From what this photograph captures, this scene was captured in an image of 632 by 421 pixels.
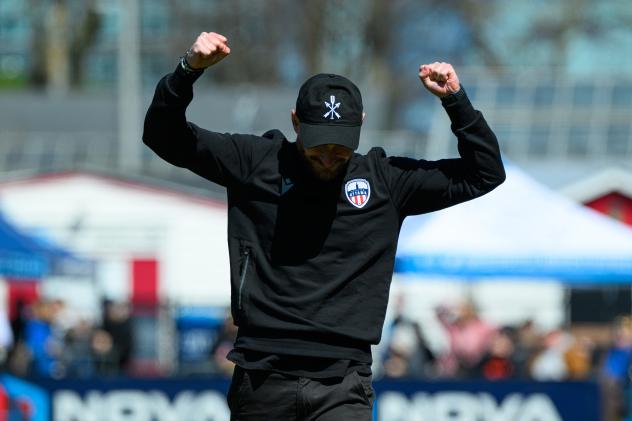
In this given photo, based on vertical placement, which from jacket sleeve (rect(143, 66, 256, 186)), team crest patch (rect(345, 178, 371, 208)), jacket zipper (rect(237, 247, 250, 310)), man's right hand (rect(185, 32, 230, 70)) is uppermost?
man's right hand (rect(185, 32, 230, 70))

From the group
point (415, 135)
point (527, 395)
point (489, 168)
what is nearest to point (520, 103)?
point (415, 135)

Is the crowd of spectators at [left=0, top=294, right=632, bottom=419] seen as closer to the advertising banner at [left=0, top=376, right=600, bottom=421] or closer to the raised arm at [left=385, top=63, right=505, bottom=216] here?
the advertising banner at [left=0, top=376, right=600, bottom=421]

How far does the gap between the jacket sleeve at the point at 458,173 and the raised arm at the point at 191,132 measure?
557 mm

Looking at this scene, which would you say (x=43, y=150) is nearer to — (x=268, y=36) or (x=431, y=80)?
(x=268, y=36)

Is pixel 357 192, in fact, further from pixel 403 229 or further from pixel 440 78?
pixel 403 229

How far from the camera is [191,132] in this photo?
496cm

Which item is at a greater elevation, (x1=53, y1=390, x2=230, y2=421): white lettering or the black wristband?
the black wristband

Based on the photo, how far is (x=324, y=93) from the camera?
4891 millimetres

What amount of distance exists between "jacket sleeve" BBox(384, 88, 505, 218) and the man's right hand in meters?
0.73

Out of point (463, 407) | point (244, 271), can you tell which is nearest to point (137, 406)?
point (463, 407)

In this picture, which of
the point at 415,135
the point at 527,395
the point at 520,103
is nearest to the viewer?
the point at 527,395

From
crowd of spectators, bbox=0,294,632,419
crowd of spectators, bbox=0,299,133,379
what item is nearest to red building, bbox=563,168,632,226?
crowd of spectators, bbox=0,294,632,419

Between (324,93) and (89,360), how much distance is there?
12.3 m

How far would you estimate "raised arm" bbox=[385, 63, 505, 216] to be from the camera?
5027 mm
